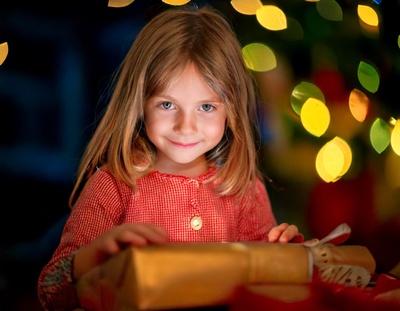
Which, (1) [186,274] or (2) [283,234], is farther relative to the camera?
(2) [283,234]

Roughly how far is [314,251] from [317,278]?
0.03 metres

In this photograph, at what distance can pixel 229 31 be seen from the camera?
77 cm

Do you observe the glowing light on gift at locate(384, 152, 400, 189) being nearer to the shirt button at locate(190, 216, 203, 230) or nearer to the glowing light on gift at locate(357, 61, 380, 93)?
the glowing light on gift at locate(357, 61, 380, 93)

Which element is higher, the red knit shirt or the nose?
the nose

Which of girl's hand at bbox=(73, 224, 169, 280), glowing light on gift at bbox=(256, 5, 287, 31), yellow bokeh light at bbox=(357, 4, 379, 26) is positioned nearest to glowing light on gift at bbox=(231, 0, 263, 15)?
glowing light on gift at bbox=(256, 5, 287, 31)

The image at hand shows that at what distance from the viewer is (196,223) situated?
2.56ft

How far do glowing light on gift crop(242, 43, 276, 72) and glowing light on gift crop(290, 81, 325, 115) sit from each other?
1.6 inches

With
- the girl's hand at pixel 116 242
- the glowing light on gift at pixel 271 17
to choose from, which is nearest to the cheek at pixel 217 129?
the glowing light on gift at pixel 271 17

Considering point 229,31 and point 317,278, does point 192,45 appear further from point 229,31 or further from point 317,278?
point 317,278

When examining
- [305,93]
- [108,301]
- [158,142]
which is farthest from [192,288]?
[305,93]

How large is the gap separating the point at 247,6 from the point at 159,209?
25cm

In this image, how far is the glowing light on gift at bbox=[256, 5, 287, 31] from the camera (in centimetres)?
78

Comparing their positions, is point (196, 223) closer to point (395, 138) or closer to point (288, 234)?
point (288, 234)

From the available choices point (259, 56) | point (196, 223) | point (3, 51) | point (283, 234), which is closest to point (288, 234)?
point (283, 234)
